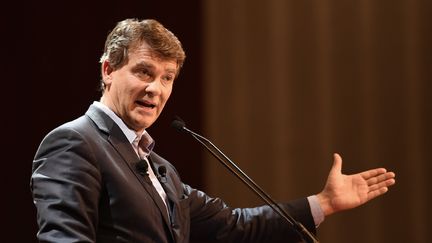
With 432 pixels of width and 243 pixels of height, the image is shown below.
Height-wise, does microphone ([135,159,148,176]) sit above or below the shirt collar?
below

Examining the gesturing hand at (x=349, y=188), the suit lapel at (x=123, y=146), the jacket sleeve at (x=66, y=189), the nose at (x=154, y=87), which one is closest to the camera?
the jacket sleeve at (x=66, y=189)

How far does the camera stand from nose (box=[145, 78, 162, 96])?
1843 millimetres

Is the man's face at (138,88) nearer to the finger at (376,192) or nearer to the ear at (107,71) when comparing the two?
the ear at (107,71)

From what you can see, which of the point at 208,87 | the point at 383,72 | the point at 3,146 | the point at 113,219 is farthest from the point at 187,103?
the point at 113,219

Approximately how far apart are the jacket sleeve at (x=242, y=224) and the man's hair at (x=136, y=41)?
1.59 feet

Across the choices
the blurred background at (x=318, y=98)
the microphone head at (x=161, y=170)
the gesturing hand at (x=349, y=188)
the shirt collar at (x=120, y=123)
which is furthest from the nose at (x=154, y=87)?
the blurred background at (x=318, y=98)

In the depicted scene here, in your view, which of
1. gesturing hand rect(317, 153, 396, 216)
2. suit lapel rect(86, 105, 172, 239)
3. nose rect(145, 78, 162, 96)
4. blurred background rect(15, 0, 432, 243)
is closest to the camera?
suit lapel rect(86, 105, 172, 239)

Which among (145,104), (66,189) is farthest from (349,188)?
(66,189)

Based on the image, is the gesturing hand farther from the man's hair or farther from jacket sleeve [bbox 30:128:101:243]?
jacket sleeve [bbox 30:128:101:243]

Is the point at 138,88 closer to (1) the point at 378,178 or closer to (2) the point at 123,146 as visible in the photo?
(2) the point at 123,146

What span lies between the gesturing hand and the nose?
639 mm

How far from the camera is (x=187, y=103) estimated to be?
2838 mm

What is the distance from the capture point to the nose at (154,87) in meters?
1.84

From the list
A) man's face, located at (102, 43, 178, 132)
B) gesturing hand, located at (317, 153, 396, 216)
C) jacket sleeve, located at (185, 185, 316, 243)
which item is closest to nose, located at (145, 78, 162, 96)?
man's face, located at (102, 43, 178, 132)
